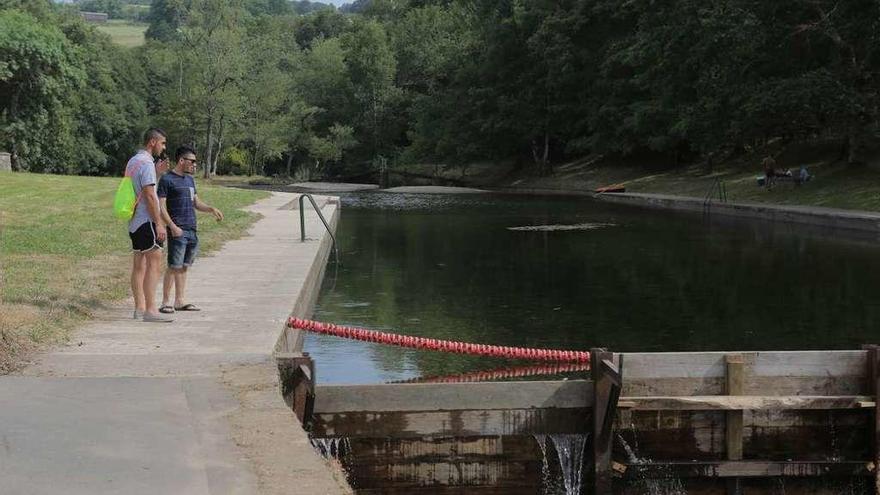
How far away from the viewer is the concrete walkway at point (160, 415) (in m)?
5.54

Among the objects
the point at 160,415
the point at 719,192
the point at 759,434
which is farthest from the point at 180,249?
the point at 719,192

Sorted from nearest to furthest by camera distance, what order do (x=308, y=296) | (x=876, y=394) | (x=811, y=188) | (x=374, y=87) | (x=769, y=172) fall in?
(x=876, y=394)
(x=308, y=296)
(x=811, y=188)
(x=769, y=172)
(x=374, y=87)

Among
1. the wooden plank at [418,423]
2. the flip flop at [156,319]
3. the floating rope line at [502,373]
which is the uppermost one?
the flip flop at [156,319]

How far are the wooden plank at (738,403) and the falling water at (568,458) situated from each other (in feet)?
1.63

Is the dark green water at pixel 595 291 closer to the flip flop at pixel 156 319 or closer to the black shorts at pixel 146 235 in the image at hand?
the flip flop at pixel 156 319

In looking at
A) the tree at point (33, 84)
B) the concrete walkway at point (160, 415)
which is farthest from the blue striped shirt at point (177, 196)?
the tree at point (33, 84)

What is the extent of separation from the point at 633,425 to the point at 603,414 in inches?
17.7

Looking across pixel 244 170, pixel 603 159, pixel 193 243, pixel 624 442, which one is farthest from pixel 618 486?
pixel 244 170

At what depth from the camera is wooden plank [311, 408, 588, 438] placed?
828cm

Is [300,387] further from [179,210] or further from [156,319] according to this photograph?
[179,210]

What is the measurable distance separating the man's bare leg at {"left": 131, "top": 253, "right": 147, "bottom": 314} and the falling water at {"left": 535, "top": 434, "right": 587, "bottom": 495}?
4201mm

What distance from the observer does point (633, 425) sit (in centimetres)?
863

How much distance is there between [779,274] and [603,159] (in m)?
45.5

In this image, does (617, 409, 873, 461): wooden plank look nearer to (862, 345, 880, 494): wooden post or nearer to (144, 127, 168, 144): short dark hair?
(862, 345, 880, 494): wooden post
